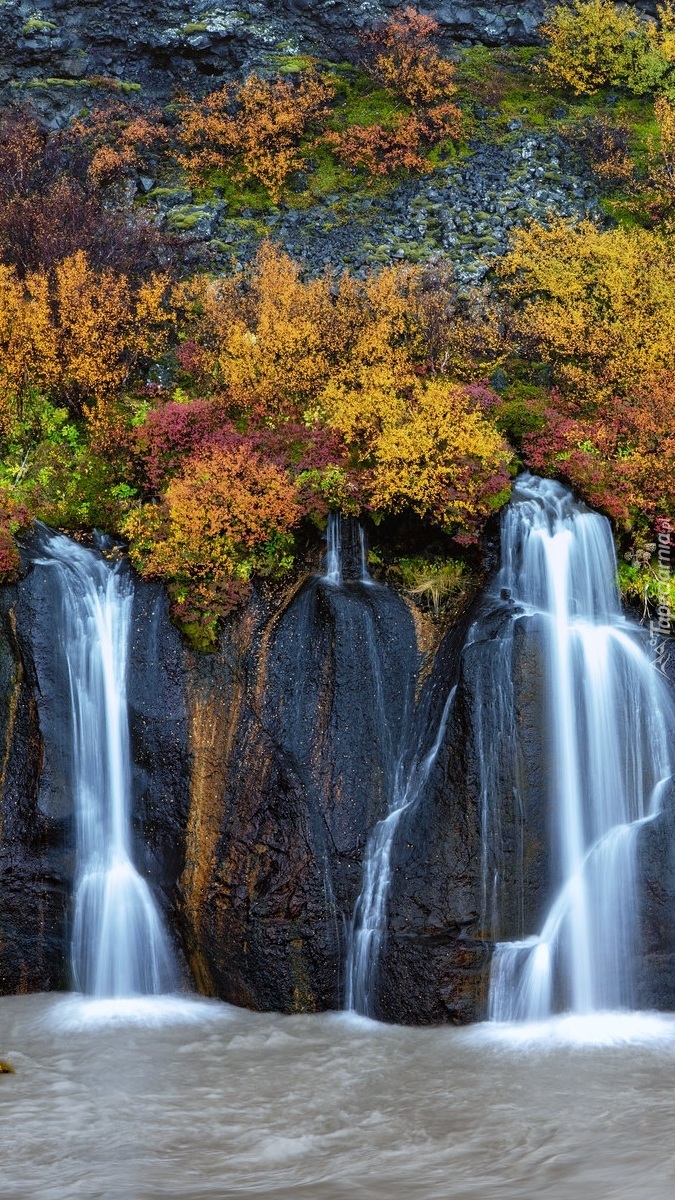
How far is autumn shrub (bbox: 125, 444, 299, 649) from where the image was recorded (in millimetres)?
14000

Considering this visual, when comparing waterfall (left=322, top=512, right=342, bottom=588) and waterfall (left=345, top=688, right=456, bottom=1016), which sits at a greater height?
waterfall (left=322, top=512, right=342, bottom=588)

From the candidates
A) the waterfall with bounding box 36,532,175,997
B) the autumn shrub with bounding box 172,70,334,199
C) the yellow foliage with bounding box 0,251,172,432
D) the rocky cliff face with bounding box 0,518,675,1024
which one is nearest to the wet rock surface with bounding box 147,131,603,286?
the autumn shrub with bounding box 172,70,334,199

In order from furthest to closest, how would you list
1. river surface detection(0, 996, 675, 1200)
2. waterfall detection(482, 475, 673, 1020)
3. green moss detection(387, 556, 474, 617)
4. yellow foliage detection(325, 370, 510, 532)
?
yellow foliage detection(325, 370, 510, 532)
green moss detection(387, 556, 474, 617)
waterfall detection(482, 475, 673, 1020)
river surface detection(0, 996, 675, 1200)

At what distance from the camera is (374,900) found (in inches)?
489

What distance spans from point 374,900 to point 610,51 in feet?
78.8

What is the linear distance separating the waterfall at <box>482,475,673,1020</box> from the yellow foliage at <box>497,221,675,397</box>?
5102 mm

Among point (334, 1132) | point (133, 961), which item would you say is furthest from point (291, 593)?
point (334, 1132)

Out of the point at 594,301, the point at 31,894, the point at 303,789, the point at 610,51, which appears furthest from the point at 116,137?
the point at 31,894

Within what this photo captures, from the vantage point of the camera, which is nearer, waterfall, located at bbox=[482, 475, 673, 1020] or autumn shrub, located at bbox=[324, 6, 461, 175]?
waterfall, located at bbox=[482, 475, 673, 1020]

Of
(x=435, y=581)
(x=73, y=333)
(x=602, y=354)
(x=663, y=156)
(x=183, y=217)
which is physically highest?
(x=663, y=156)

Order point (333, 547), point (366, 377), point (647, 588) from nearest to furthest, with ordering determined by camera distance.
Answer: point (647, 588) → point (333, 547) → point (366, 377)

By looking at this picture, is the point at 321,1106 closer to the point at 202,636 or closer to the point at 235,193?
the point at 202,636

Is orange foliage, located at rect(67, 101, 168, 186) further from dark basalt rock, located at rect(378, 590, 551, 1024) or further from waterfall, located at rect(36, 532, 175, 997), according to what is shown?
dark basalt rock, located at rect(378, 590, 551, 1024)

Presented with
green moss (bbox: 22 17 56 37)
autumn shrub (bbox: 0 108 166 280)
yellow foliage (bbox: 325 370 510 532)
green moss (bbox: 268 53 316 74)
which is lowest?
yellow foliage (bbox: 325 370 510 532)
